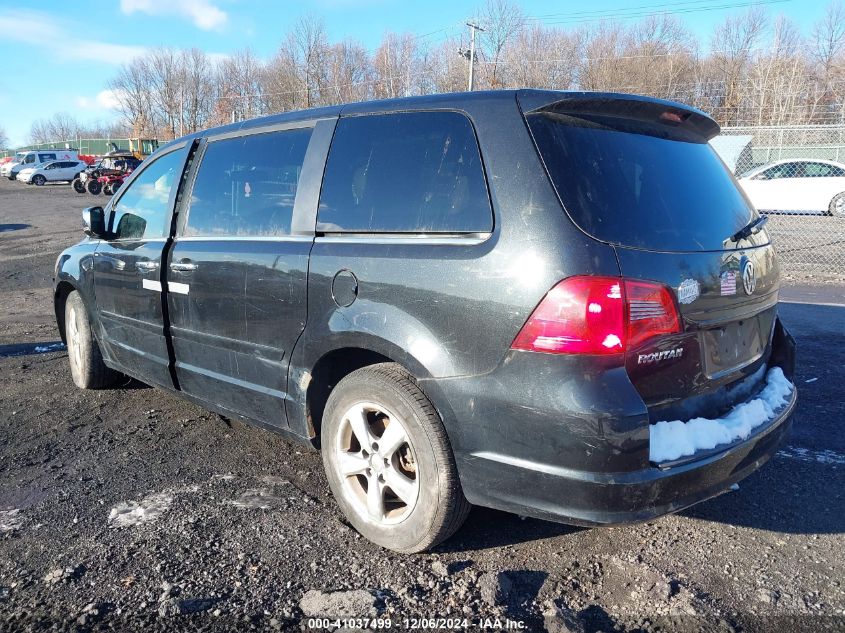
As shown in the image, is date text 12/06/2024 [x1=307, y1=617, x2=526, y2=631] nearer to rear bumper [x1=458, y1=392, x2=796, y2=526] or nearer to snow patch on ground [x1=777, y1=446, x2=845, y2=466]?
rear bumper [x1=458, y1=392, x2=796, y2=526]

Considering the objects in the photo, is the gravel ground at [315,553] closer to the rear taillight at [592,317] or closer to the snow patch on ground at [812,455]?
the snow patch on ground at [812,455]

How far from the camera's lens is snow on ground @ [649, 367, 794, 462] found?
2.32 metres

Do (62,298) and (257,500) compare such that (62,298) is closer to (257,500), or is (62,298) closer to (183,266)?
(183,266)

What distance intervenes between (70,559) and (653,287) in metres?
2.56

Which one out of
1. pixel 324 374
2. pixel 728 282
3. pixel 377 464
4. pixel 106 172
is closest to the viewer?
pixel 728 282

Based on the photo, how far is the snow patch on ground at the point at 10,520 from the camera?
9.93 feet

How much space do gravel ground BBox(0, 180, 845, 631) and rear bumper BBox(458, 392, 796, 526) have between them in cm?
39

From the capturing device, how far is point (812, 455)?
3.80 metres

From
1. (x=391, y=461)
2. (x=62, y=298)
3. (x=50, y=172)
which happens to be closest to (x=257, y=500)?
(x=391, y=461)

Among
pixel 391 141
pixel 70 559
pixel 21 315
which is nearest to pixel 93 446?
pixel 70 559

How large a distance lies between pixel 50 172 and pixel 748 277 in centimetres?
4654

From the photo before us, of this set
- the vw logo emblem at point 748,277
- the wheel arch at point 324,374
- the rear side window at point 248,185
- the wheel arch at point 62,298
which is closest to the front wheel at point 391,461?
the wheel arch at point 324,374

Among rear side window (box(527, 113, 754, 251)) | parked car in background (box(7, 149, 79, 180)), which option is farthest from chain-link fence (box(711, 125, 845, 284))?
parked car in background (box(7, 149, 79, 180))

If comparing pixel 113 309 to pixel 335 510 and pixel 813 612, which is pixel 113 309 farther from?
pixel 813 612
